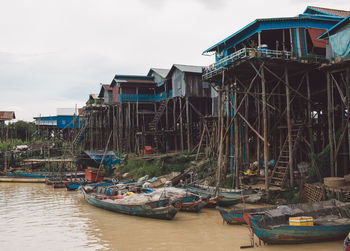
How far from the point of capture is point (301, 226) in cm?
916

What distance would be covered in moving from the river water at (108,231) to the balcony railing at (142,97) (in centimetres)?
1675

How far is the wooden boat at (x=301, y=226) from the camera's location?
9.18 metres

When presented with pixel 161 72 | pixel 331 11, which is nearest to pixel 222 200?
pixel 331 11

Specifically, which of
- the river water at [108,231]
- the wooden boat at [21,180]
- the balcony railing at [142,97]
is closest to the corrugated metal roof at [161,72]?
the balcony railing at [142,97]

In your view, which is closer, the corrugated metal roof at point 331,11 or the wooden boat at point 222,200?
the wooden boat at point 222,200

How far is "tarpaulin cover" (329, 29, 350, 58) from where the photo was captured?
44.4ft

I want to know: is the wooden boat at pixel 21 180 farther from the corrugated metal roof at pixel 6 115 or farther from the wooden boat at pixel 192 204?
the corrugated metal roof at pixel 6 115

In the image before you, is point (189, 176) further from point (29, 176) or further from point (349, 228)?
point (29, 176)

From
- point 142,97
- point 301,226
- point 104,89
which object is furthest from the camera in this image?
point 104,89

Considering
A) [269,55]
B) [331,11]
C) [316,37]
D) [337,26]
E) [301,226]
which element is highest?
[331,11]

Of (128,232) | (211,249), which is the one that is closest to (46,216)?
(128,232)

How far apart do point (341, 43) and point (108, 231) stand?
13.2 metres

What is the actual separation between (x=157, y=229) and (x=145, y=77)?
24.0 meters

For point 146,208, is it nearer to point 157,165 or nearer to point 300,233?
point 300,233
